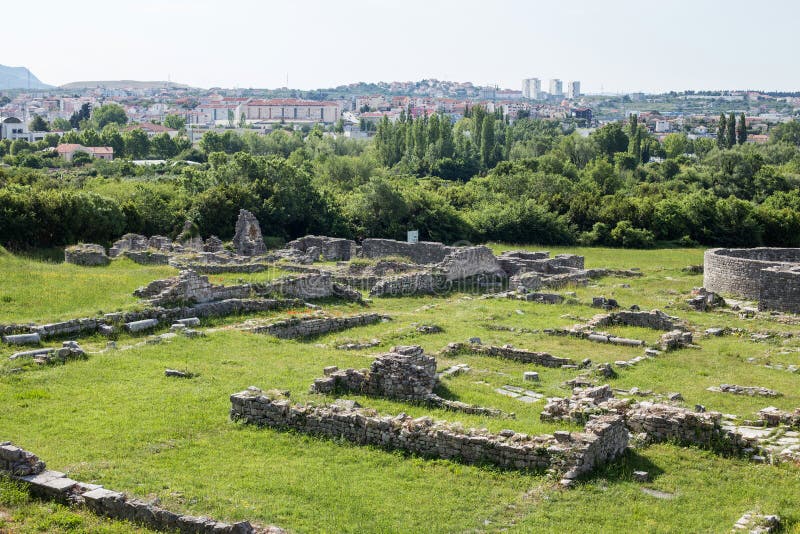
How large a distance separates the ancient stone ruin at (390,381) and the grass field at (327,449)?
473mm

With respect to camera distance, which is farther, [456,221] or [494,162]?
[494,162]

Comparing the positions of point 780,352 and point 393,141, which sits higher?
point 393,141

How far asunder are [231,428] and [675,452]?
25.3ft

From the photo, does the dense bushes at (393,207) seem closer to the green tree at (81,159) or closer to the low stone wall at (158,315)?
the low stone wall at (158,315)

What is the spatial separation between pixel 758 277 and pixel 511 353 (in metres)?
15.7

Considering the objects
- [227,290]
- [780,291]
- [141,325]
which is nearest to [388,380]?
[141,325]

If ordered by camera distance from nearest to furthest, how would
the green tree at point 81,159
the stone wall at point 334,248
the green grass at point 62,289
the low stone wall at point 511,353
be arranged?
1. the low stone wall at point 511,353
2. the green grass at point 62,289
3. the stone wall at point 334,248
4. the green tree at point 81,159

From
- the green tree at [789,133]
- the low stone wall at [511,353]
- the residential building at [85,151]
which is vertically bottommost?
the low stone wall at [511,353]

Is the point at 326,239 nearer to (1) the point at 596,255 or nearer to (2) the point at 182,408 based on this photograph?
(1) the point at 596,255

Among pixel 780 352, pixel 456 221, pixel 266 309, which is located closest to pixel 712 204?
pixel 456 221

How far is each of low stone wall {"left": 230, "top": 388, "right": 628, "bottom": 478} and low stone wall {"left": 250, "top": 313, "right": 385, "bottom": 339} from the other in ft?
29.0

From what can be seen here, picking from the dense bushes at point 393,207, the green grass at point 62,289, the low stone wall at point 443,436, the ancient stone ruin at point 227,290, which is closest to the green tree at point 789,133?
the dense bushes at point 393,207

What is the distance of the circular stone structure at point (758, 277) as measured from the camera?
32.7 meters

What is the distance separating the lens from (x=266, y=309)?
28484 mm
